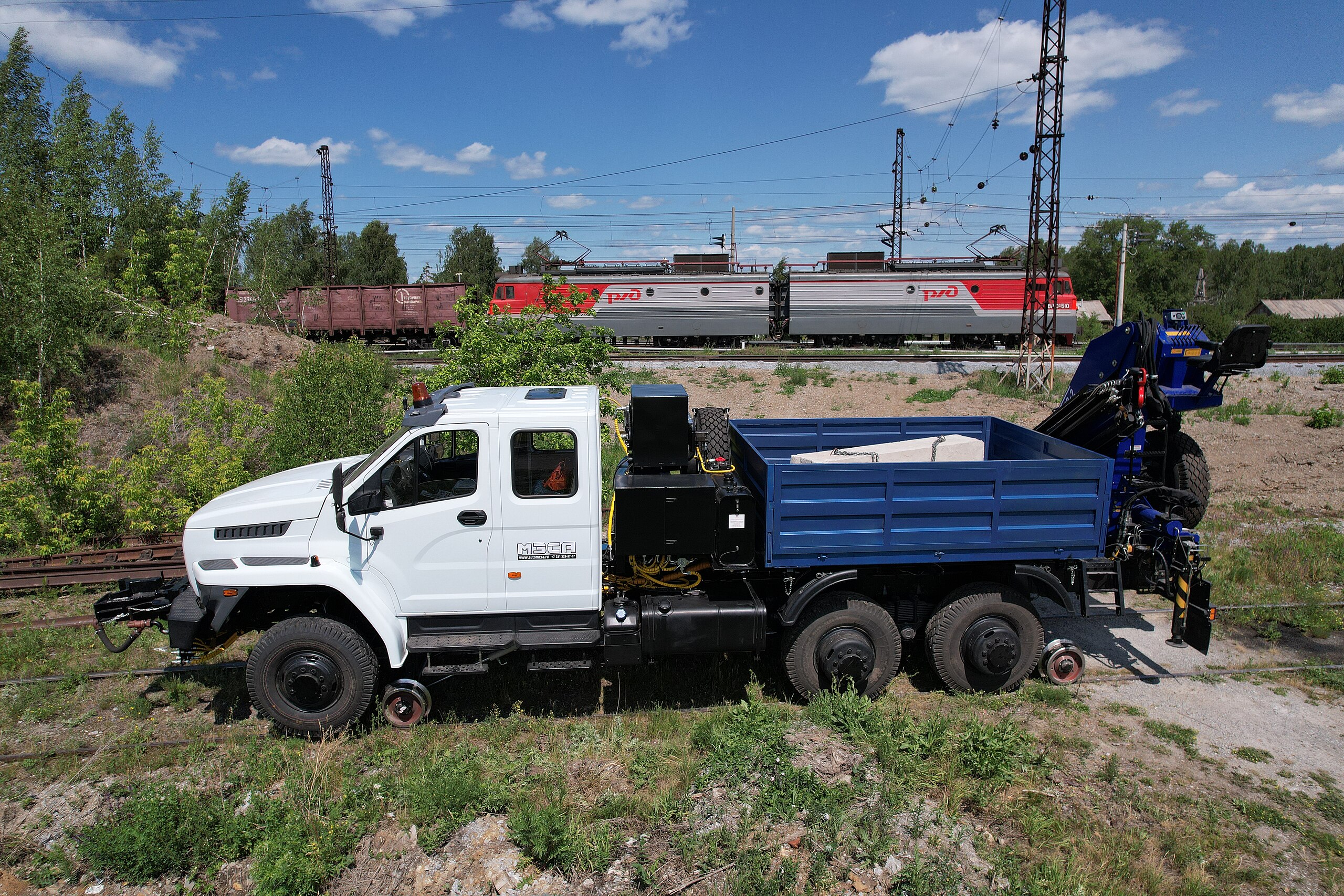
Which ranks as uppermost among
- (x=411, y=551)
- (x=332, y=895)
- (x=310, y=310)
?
(x=310, y=310)

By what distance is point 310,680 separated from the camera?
564cm

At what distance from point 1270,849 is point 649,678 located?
15.4ft

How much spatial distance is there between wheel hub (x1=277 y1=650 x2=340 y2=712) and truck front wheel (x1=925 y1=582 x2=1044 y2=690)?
5098 millimetres

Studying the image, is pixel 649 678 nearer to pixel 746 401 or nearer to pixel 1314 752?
pixel 1314 752

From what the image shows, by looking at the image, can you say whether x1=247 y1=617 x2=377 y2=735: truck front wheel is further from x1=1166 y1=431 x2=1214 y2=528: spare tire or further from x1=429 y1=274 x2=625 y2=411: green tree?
x1=1166 y1=431 x2=1214 y2=528: spare tire

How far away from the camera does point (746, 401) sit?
1994 centimetres

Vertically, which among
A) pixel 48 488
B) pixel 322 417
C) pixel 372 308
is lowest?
pixel 48 488

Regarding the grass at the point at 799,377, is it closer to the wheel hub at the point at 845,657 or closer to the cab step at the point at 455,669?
the wheel hub at the point at 845,657

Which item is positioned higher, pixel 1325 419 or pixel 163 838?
pixel 1325 419

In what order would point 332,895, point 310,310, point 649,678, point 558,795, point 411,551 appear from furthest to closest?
point 310,310 < point 649,678 < point 411,551 < point 558,795 < point 332,895

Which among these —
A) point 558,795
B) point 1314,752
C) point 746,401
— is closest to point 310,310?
point 746,401

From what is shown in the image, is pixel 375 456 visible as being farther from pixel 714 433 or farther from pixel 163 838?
pixel 714 433

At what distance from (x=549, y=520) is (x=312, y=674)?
223 cm

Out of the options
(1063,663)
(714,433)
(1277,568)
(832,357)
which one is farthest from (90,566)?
(832,357)
